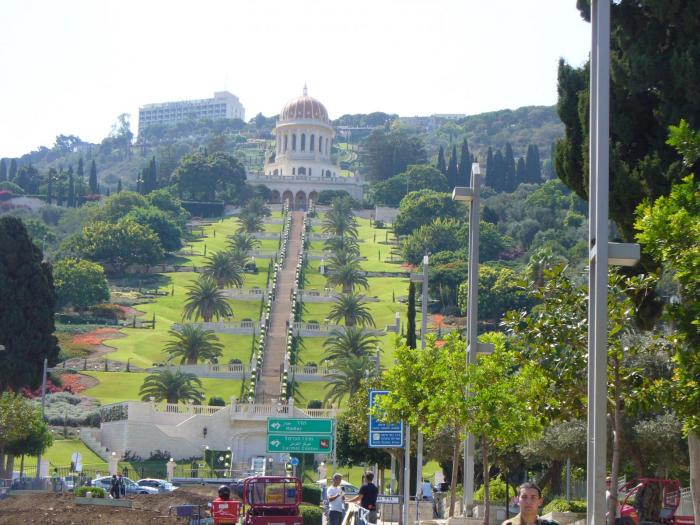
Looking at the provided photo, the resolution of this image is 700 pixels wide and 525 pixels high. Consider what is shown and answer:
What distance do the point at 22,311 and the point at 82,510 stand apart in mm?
26458

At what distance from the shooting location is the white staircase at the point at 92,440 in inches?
2427

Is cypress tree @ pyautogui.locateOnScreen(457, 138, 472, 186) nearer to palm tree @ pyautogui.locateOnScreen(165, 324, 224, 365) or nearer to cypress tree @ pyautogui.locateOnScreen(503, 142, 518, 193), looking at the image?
cypress tree @ pyautogui.locateOnScreen(503, 142, 518, 193)

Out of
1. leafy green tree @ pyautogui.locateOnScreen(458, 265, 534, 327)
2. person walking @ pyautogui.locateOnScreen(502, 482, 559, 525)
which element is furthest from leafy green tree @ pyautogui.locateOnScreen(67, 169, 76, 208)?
person walking @ pyautogui.locateOnScreen(502, 482, 559, 525)

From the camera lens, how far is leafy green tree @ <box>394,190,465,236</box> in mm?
134750

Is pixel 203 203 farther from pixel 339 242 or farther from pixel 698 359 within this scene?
pixel 698 359

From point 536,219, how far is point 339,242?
28001 millimetres

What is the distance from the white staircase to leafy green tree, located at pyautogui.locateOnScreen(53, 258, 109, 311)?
36812 mm

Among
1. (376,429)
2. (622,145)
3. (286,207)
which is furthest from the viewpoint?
(286,207)

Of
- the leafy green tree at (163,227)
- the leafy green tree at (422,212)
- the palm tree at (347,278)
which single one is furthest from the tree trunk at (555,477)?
the leafy green tree at (422,212)

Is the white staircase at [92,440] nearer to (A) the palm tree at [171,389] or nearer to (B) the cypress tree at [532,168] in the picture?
(A) the palm tree at [171,389]

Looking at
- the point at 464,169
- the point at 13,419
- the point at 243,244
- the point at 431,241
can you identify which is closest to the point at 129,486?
the point at 13,419

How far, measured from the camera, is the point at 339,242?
12038 cm

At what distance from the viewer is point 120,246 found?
4626 inches

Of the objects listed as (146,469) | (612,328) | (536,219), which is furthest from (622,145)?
(536,219)
